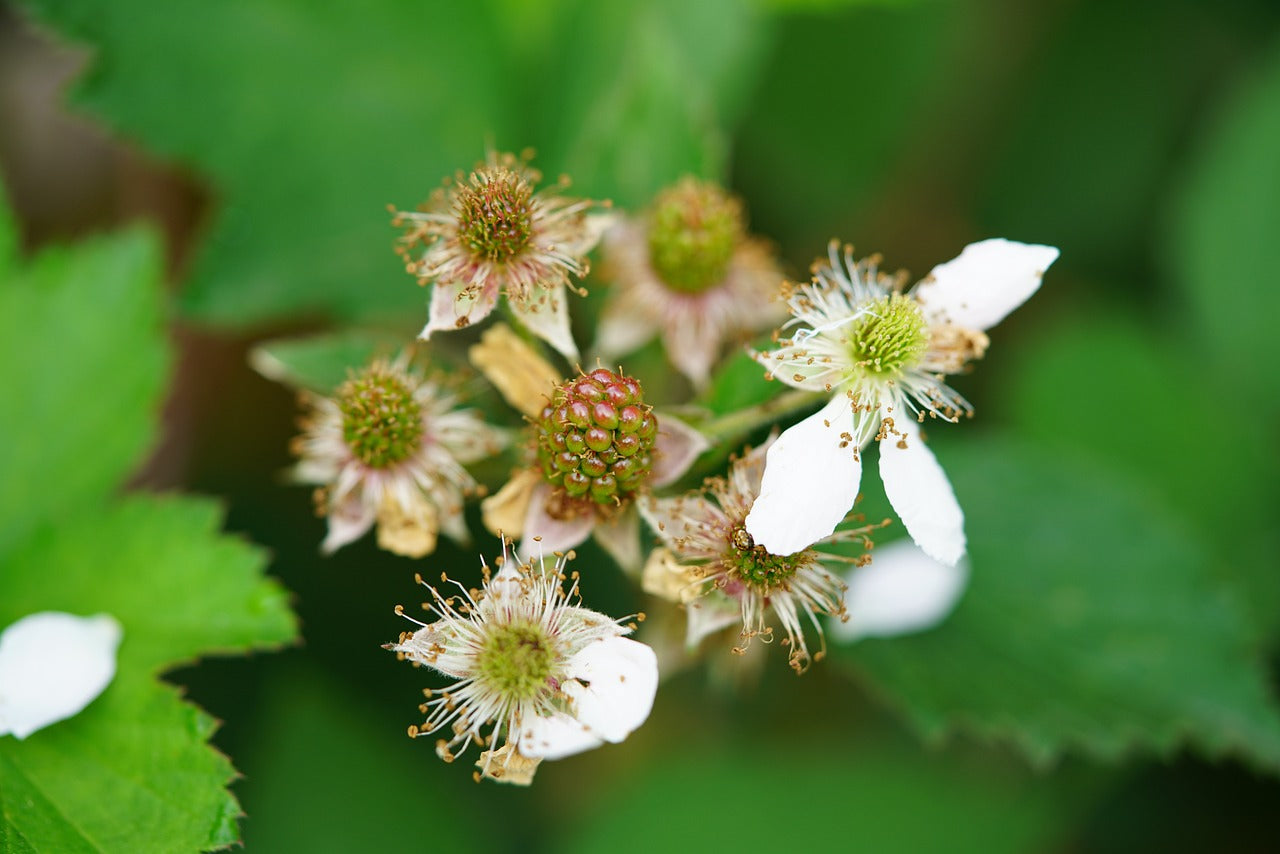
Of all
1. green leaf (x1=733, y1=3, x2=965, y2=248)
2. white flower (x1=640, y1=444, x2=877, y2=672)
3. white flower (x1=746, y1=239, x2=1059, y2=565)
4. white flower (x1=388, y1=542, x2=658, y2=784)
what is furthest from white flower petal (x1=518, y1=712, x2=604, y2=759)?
green leaf (x1=733, y1=3, x2=965, y2=248)

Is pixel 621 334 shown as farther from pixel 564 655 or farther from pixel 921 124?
pixel 921 124

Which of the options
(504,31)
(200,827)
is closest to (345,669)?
(200,827)

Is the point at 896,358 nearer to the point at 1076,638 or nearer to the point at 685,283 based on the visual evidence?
the point at 685,283

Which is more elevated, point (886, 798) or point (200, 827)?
point (886, 798)

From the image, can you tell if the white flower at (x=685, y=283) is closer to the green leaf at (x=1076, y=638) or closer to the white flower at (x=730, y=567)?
A: the white flower at (x=730, y=567)

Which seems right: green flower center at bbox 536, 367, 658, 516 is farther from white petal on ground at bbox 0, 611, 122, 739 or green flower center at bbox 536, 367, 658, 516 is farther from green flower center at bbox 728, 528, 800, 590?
white petal on ground at bbox 0, 611, 122, 739

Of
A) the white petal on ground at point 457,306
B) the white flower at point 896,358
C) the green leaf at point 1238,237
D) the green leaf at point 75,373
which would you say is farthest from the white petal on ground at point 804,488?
the green leaf at point 1238,237

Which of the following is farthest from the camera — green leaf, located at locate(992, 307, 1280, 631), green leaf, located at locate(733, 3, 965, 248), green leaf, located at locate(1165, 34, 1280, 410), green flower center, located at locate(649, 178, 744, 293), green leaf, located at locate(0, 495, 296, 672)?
green leaf, located at locate(733, 3, 965, 248)

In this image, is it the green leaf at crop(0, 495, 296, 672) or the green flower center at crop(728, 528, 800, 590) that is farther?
the green leaf at crop(0, 495, 296, 672)
